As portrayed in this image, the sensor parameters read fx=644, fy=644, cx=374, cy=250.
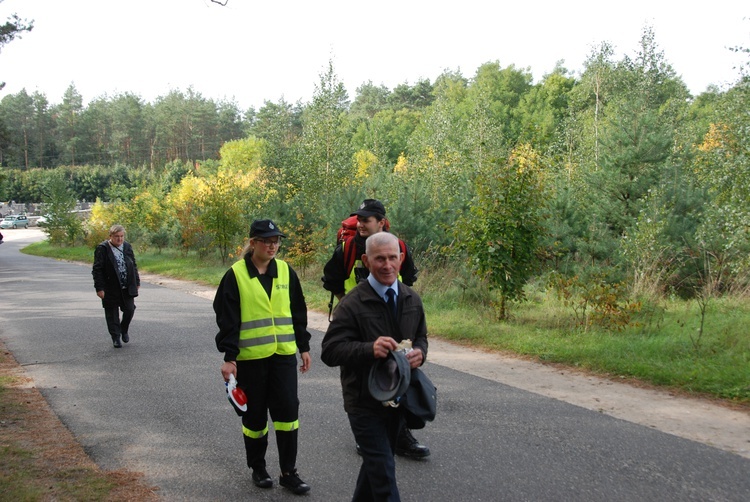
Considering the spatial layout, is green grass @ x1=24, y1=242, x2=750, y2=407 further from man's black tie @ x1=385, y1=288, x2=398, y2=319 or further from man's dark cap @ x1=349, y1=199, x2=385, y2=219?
man's black tie @ x1=385, y1=288, x2=398, y2=319

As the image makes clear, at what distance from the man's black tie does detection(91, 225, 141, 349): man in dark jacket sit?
752 cm

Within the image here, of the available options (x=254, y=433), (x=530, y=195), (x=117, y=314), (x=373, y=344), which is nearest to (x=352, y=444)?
(x=254, y=433)

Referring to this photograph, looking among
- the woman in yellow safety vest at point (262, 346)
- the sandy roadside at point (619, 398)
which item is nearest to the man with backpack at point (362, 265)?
the woman in yellow safety vest at point (262, 346)

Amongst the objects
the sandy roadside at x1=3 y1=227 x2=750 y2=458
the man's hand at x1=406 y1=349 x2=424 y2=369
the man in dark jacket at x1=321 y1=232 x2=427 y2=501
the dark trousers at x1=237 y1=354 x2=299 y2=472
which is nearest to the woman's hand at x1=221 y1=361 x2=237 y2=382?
the dark trousers at x1=237 y1=354 x2=299 y2=472

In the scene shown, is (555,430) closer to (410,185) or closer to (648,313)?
(648,313)

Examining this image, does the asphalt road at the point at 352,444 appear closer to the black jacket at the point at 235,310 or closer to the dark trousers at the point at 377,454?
the dark trousers at the point at 377,454

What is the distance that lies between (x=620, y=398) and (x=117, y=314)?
24.6ft

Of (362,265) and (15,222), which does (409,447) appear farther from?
(15,222)

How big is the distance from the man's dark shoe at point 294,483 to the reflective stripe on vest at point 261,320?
864 millimetres

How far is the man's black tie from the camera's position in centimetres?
367

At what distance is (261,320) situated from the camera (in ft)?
14.9

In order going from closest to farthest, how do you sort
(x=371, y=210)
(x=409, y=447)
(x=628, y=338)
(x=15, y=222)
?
(x=409, y=447)
(x=371, y=210)
(x=628, y=338)
(x=15, y=222)

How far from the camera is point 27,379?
799cm

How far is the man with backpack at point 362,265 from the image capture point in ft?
17.2
